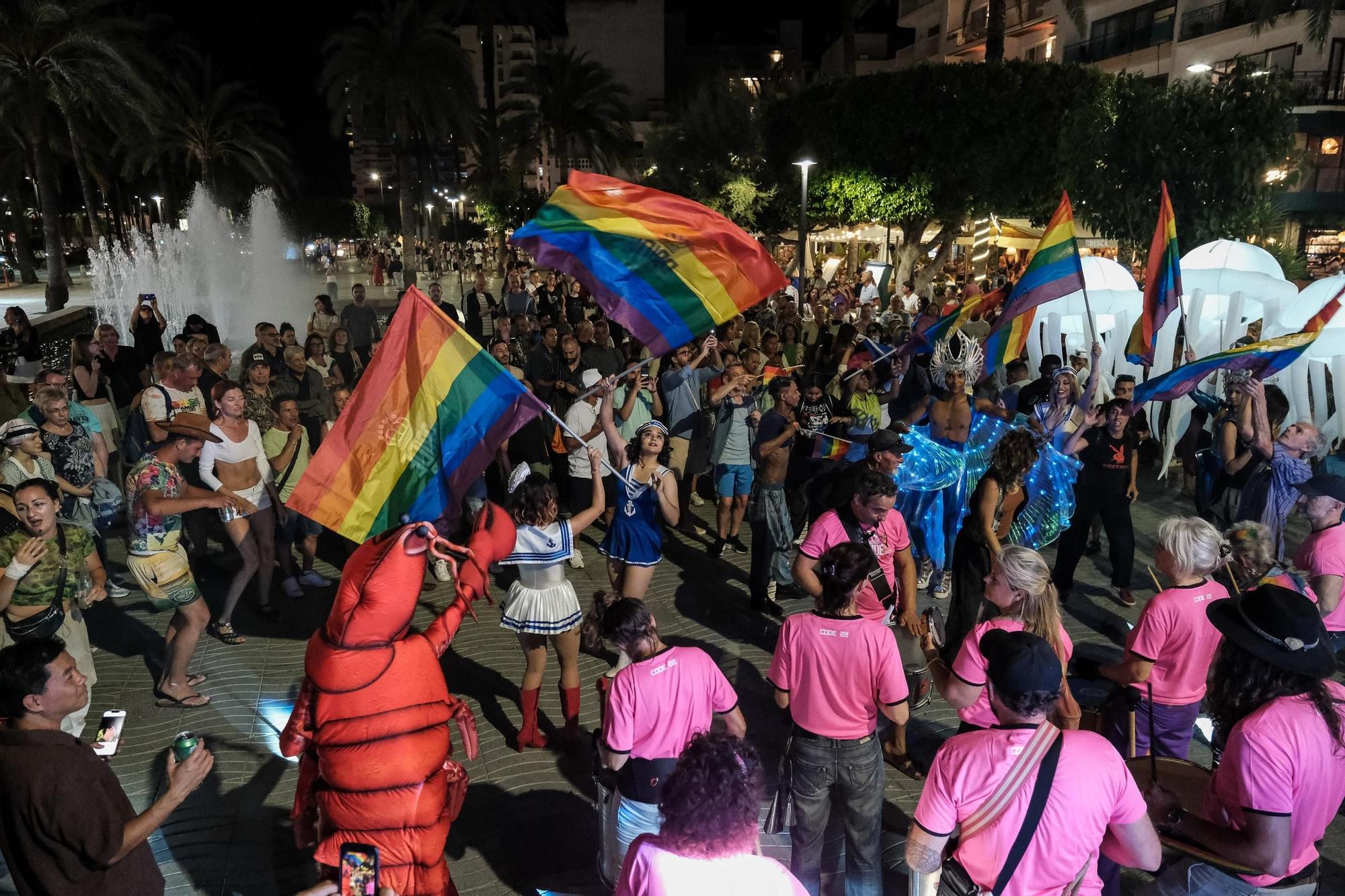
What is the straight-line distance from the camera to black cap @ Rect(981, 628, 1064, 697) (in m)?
2.67

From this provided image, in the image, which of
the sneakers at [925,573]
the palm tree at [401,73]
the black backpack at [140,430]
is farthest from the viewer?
the palm tree at [401,73]

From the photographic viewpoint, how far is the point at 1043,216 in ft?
80.8

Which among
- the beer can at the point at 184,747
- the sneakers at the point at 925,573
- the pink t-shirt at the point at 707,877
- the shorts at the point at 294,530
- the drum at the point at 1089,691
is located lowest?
the sneakers at the point at 925,573

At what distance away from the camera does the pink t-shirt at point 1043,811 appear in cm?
262

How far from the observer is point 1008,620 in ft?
12.7

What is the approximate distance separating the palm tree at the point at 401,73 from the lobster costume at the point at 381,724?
104 ft

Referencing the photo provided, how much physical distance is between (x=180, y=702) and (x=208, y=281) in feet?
87.6

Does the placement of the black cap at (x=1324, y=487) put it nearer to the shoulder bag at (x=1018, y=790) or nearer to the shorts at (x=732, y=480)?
the shoulder bag at (x=1018, y=790)

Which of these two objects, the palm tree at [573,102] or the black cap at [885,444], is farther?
the palm tree at [573,102]

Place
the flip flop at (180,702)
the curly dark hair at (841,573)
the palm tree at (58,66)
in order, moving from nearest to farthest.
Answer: the curly dark hair at (841,573)
the flip flop at (180,702)
the palm tree at (58,66)

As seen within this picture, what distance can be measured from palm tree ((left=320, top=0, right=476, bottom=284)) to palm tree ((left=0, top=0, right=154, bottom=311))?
664 centimetres

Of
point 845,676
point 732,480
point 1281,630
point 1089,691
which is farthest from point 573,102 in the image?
point 1281,630

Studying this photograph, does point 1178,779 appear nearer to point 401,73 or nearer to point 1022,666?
point 1022,666

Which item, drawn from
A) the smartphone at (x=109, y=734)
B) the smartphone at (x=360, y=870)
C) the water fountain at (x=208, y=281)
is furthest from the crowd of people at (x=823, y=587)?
the water fountain at (x=208, y=281)
